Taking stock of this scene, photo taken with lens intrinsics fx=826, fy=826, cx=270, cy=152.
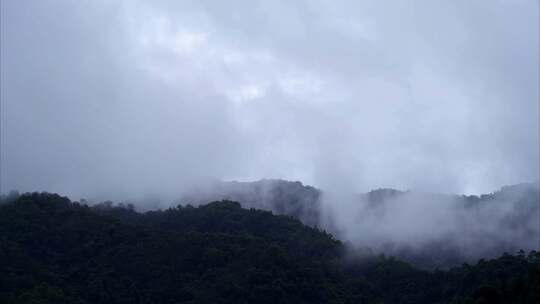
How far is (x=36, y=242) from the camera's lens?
235 ft

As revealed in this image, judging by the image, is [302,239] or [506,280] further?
[302,239]

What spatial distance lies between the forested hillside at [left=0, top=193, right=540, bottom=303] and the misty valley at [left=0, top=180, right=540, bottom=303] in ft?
0.35

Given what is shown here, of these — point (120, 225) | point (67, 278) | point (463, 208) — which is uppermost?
point (463, 208)

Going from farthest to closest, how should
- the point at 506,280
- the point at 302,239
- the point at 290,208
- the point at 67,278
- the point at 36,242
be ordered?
1. the point at 290,208
2. the point at 302,239
3. the point at 36,242
4. the point at 67,278
5. the point at 506,280

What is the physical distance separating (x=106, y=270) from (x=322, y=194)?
37887 millimetres

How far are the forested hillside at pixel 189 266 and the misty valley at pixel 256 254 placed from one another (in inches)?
4.2

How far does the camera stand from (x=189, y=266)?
67.9 meters

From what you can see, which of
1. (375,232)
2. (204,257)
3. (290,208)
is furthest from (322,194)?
(204,257)

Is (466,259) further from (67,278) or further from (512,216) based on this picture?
(67,278)

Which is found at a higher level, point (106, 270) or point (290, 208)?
point (290, 208)

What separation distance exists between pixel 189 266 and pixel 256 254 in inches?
222

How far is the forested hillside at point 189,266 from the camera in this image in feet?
208

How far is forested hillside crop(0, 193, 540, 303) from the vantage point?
6331 centimetres

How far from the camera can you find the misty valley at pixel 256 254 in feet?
208
